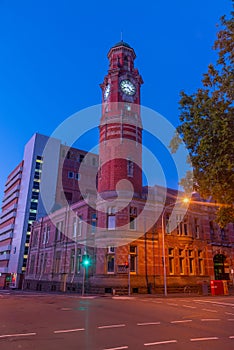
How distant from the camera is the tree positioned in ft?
36.4

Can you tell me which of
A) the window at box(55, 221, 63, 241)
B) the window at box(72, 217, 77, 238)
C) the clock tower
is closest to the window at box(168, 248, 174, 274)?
the clock tower

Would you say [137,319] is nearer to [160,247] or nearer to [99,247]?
[99,247]

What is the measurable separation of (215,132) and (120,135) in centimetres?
2613

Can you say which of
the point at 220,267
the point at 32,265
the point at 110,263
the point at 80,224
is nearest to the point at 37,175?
the point at 32,265

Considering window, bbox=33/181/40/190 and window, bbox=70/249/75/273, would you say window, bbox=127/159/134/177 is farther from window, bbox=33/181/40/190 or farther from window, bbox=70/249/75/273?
window, bbox=33/181/40/190

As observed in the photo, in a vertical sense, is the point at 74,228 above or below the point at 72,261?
above

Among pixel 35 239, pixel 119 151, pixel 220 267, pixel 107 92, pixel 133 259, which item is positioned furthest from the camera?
pixel 35 239

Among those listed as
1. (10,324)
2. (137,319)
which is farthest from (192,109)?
(10,324)

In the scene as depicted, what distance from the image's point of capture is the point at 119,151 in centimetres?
3638

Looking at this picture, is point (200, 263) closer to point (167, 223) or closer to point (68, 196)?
point (167, 223)

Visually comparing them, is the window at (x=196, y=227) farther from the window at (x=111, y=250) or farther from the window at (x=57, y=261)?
the window at (x=57, y=261)

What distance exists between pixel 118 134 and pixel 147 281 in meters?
18.6

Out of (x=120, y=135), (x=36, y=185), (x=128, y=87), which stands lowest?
(x=120, y=135)

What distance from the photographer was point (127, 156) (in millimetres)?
36500
